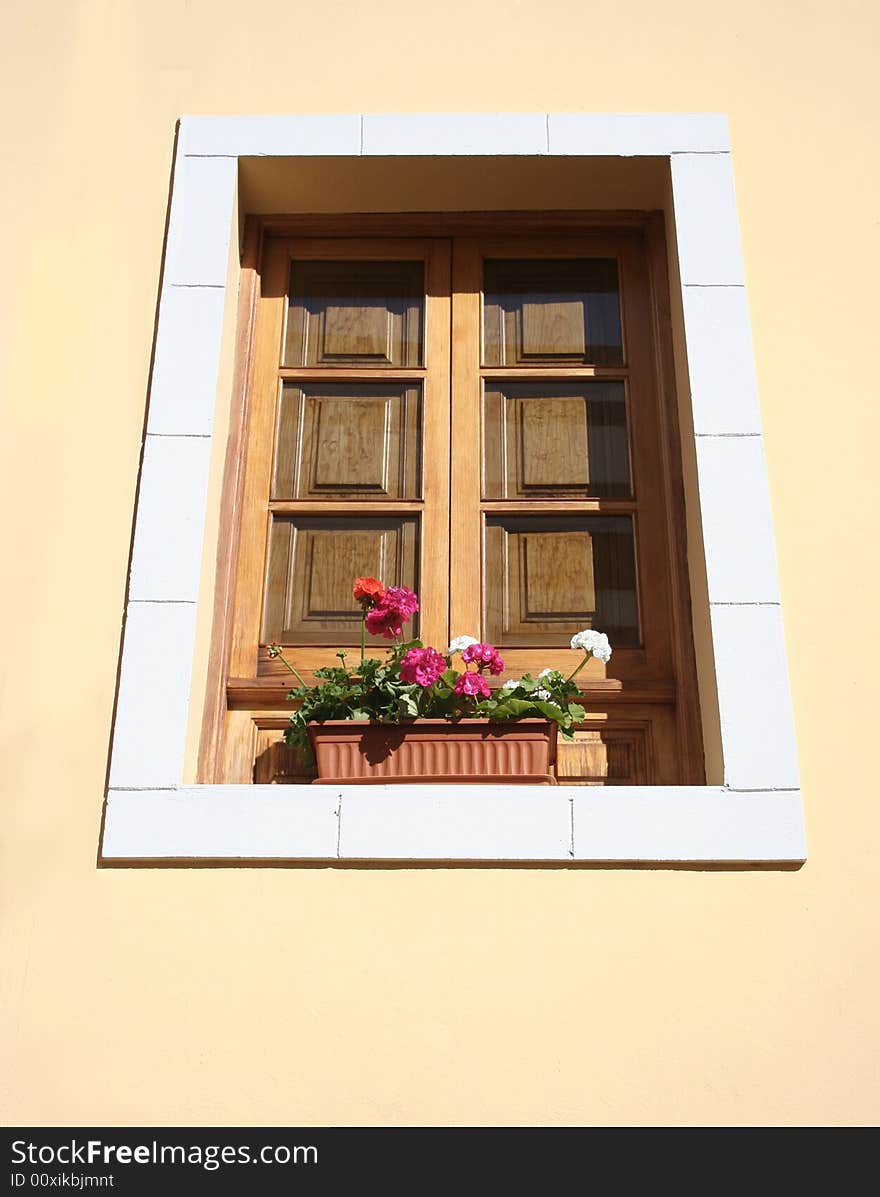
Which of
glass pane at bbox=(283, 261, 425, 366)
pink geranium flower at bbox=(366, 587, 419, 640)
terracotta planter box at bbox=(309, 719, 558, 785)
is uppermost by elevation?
glass pane at bbox=(283, 261, 425, 366)

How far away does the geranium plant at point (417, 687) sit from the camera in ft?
8.93

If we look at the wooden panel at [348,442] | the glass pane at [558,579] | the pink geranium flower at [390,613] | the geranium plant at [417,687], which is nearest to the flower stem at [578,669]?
the geranium plant at [417,687]

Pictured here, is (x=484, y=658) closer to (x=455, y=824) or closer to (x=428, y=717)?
(x=428, y=717)

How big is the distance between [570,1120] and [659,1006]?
0.27 metres

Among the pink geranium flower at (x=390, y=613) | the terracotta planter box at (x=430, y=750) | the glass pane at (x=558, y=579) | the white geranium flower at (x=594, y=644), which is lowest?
the terracotta planter box at (x=430, y=750)

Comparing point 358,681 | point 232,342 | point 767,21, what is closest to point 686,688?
point 358,681

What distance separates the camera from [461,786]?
8.43ft

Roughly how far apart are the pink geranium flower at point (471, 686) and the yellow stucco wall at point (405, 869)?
0.39 meters

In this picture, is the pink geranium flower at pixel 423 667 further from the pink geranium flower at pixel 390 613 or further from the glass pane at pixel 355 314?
the glass pane at pixel 355 314

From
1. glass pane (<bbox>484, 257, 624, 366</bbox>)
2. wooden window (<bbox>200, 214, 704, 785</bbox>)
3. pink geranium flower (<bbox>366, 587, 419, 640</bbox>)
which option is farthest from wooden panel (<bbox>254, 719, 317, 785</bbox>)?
glass pane (<bbox>484, 257, 624, 366</bbox>)

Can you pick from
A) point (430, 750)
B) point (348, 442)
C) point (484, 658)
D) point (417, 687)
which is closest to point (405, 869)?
point (430, 750)

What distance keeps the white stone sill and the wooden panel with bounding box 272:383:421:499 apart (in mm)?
956

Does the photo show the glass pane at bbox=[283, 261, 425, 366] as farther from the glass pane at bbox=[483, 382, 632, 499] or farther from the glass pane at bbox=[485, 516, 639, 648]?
the glass pane at bbox=[485, 516, 639, 648]

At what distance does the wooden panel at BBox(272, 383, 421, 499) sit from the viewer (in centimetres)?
326
